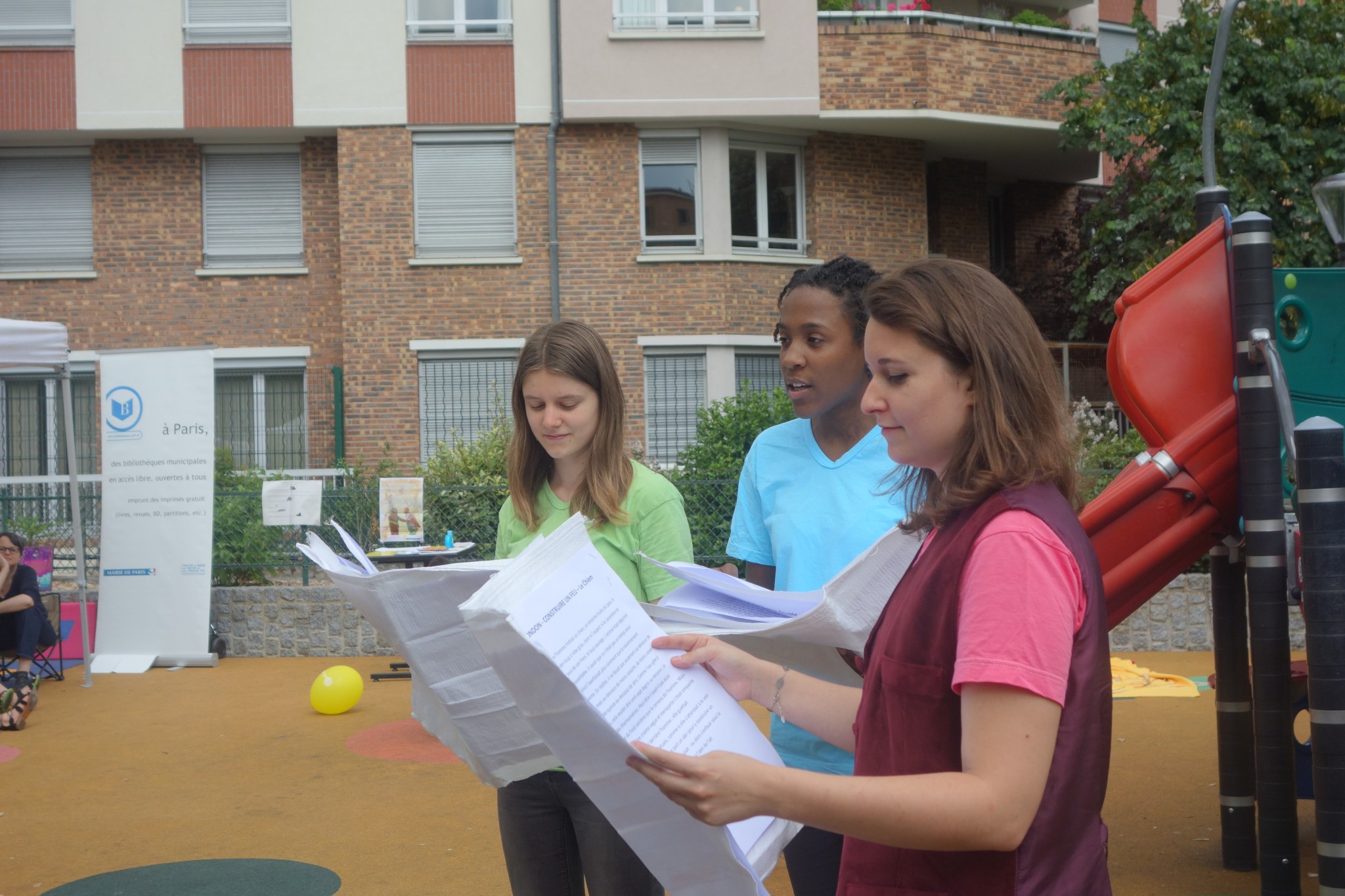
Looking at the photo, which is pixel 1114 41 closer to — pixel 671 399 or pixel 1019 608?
pixel 671 399

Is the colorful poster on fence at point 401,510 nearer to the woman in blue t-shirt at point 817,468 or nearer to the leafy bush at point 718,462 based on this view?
the leafy bush at point 718,462

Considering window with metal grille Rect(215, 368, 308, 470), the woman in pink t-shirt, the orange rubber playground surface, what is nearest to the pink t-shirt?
the woman in pink t-shirt

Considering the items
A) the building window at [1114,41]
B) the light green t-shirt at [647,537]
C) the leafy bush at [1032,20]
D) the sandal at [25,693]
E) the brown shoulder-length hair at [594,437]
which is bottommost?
→ the sandal at [25,693]

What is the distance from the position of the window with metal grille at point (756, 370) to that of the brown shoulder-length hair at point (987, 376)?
1588 centimetres

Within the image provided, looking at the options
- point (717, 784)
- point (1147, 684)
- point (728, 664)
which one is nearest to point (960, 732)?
point (717, 784)

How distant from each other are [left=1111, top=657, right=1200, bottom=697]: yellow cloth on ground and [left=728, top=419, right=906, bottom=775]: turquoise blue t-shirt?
6680mm

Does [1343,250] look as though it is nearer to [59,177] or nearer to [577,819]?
[577,819]

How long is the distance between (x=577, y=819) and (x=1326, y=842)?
2451 mm

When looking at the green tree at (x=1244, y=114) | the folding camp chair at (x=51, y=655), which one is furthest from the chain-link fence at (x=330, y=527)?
the green tree at (x=1244, y=114)

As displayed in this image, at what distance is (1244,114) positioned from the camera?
15.9 meters

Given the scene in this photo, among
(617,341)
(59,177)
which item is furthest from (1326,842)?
(59,177)

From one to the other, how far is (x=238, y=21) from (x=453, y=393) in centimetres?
647

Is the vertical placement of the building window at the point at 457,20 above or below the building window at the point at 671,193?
above

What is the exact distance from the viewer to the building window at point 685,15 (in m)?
17.1
